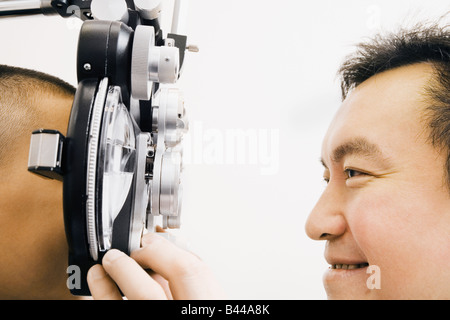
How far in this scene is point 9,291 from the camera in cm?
55

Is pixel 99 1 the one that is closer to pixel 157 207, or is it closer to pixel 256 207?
pixel 157 207

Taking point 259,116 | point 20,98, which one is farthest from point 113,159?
point 259,116

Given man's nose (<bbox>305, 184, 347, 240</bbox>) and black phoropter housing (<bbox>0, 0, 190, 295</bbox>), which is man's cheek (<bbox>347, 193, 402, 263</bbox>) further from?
black phoropter housing (<bbox>0, 0, 190, 295</bbox>)

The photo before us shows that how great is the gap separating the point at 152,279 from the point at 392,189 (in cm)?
40

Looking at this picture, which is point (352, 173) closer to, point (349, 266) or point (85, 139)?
point (349, 266)

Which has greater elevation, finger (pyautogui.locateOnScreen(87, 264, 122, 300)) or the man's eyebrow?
the man's eyebrow

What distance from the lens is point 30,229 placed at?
514 millimetres

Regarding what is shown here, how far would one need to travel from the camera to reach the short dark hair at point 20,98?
534 mm

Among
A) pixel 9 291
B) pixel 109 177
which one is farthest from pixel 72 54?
pixel 109 177

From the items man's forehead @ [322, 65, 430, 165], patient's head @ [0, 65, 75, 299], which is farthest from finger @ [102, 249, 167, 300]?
man's forehead @ [322, 65, 430, 165]

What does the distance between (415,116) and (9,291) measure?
74 centimetres

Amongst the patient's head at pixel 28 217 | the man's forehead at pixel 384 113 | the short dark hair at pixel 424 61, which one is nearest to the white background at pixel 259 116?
the short dark hair at pixel 424 61

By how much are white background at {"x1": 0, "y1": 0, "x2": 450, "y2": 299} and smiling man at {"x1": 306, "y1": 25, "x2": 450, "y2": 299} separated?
0.57m

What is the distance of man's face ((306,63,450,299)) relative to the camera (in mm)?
493
